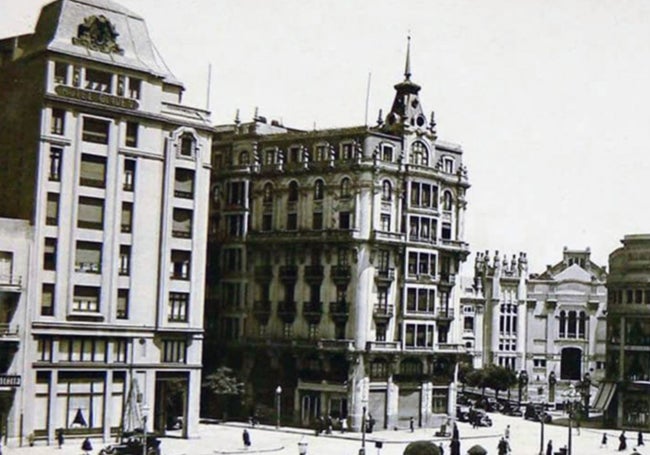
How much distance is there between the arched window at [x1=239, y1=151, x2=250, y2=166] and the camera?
93.8 m

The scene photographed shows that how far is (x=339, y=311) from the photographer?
287ft

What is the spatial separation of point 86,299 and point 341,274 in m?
24.9

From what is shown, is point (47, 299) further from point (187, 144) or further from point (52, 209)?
point (187, 144)

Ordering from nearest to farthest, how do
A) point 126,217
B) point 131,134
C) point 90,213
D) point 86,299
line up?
1. point 86,299
2. point 90,213
3. point 126,217
4. point 131,134

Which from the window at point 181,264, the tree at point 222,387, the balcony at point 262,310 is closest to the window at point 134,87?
the window at point 181,264

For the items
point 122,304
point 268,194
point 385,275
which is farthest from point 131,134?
point 385,275

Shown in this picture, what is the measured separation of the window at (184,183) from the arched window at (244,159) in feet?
62.4

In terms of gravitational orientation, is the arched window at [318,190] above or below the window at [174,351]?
above

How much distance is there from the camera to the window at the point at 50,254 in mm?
66750

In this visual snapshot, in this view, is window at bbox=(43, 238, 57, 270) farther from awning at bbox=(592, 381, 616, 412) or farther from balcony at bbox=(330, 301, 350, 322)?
awning at bbox=(592, 381, 616, 412)

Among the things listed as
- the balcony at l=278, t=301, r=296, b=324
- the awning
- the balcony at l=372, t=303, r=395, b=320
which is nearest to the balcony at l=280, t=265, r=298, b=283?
the balcony at l=278, t=301, r=296, b=324

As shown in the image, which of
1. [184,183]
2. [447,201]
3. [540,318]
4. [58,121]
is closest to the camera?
[58,121]

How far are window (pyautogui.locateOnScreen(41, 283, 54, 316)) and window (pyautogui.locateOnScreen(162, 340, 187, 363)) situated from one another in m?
8.87

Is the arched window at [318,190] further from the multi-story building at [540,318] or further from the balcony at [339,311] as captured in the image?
the multi-story building at [540,318]
